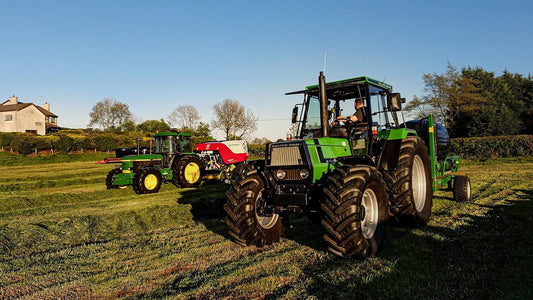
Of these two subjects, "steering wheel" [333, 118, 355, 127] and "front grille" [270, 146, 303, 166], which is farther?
"steering wheel" [333, 118, 355, 127]

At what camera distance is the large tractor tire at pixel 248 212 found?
5.00m

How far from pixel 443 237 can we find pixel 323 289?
264cm

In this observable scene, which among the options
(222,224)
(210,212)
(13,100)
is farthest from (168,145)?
(13,100)

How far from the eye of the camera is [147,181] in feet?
42.3

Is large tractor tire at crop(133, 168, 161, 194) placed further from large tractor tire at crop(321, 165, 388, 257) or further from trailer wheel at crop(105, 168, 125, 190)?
large tractor tire at crop(321, 165, 388, 257)

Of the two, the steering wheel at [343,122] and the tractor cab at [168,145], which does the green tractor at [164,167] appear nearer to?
the tractor cab at [168,145]

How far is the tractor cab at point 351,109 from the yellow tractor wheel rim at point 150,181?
26.8ft

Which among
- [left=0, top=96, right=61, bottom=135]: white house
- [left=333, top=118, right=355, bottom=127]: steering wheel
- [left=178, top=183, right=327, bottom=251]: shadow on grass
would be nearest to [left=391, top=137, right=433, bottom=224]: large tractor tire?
[left=333, top=118, right=355, bottom=127]: steering wheel

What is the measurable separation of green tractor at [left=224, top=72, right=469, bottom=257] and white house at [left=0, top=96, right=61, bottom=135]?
6023 cm

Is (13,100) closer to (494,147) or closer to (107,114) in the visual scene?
(107,114)

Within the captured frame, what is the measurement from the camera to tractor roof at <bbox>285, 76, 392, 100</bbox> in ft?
19.8

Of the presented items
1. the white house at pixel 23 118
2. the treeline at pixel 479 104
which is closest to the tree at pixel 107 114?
the white house at pixel 23 118

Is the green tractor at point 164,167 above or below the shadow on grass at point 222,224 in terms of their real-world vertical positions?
above

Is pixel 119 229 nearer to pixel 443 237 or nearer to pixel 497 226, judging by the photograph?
pixel 443 237
